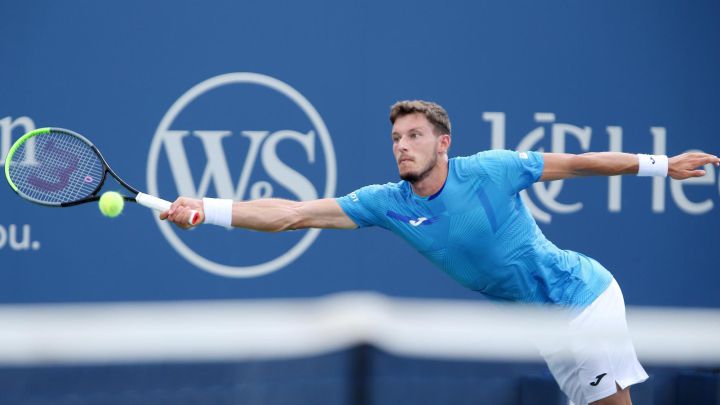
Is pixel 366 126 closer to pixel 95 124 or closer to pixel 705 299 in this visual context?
pixel 95 124

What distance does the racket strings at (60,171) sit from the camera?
5.22 m

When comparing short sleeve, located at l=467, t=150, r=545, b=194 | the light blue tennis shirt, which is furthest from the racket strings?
short sleeve, located at l=467, t=150, r=545, b=194

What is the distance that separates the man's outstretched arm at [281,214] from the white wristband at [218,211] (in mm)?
15

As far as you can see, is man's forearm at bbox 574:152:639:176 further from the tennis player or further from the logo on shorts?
the logo on shorts

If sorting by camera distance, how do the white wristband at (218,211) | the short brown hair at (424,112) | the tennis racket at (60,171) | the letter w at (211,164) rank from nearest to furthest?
1. the white wristband at (218,211)
2. the short brown hair at (424,112)
3. the tennis racket at (60,171)
4. the letter w at (211,164)

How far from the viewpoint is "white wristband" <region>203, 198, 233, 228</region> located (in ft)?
14.4

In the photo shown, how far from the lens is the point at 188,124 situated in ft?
20.1

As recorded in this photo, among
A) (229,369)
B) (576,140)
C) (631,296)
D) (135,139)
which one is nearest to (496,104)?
(576,140)

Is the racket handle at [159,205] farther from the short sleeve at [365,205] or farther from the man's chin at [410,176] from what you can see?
the man's chin at [410,176]

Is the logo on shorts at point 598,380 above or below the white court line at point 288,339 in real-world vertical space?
below

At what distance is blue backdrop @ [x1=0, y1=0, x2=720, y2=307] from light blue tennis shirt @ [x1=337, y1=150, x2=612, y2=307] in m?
1.53

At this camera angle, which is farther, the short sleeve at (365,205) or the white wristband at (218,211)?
the short sleeve at (365,205)

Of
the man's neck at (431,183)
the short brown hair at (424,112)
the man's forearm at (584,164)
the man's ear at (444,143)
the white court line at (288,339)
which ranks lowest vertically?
the white court line at (288,339)

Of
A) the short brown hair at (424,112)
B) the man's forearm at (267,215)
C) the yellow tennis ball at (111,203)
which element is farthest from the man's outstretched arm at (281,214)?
the short brown hair at (424,112)
